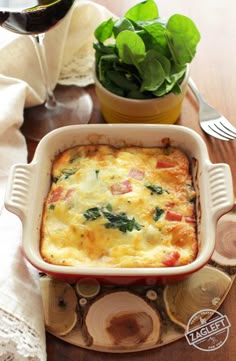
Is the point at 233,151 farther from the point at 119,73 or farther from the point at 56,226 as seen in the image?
the point at 56,226

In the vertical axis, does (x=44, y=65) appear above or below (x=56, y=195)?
above

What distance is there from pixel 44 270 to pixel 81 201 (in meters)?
0.18

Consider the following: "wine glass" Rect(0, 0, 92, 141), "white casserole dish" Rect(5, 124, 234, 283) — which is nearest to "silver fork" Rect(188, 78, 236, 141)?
"white casserole dish" Rect(5, 124, 234, 283)

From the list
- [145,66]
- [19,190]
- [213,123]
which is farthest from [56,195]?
[213,123]

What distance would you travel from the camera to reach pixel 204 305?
2.91ft

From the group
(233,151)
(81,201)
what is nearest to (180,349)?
(81,201)

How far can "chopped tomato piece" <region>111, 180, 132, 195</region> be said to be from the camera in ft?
3.14

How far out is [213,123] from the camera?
1.19 meters

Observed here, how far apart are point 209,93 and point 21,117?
509mm

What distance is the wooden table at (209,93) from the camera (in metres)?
0.84

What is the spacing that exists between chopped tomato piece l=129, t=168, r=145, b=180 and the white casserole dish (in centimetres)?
8

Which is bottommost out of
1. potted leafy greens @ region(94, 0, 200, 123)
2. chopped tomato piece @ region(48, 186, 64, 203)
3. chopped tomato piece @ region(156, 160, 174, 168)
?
chopped tomato piece @ region(48, 186, 64, 203)

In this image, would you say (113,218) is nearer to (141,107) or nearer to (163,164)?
(163,164)

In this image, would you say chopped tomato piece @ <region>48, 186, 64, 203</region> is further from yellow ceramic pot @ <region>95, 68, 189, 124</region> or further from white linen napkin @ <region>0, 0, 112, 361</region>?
yellow ceramic pot @ <region>95, 68, 189, 124</region>
